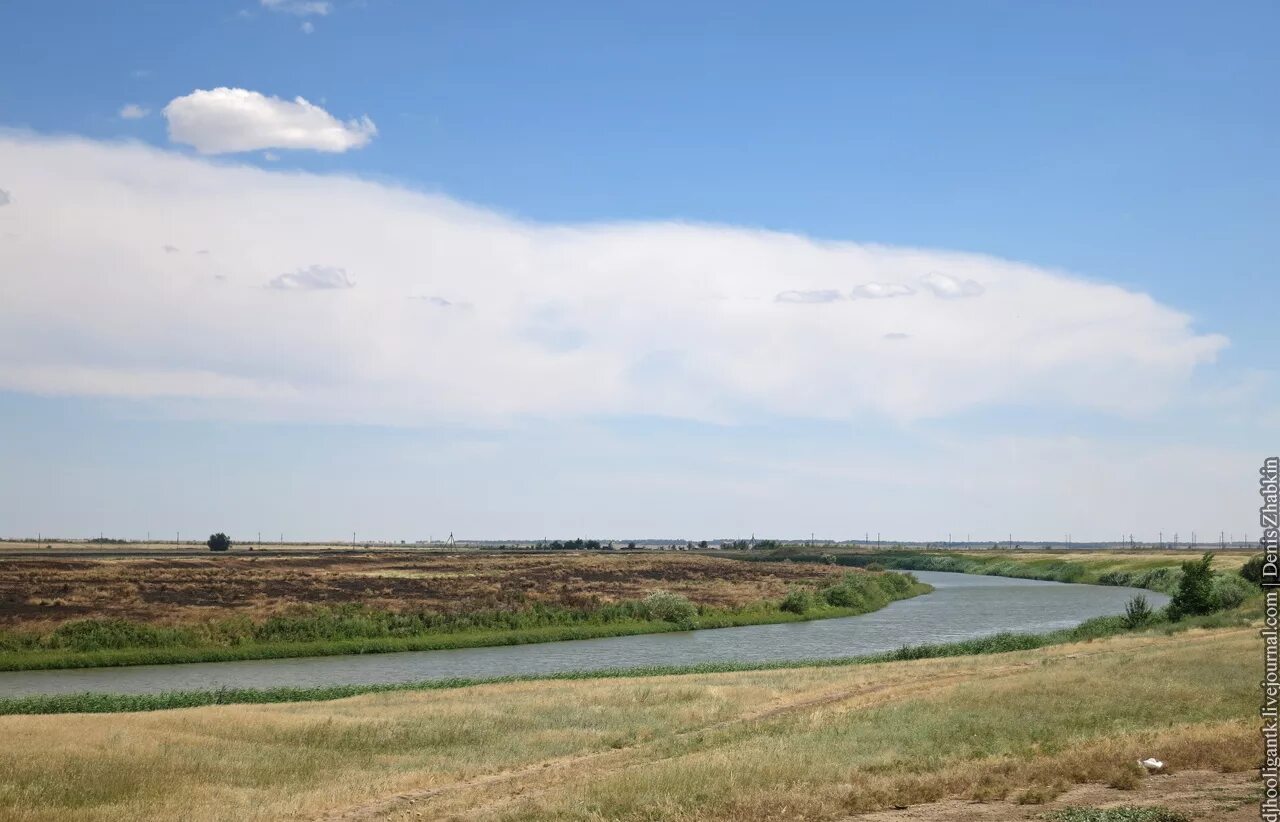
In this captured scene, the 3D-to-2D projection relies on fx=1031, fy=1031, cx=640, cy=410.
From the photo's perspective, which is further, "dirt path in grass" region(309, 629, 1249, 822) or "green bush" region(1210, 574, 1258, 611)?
"green bush" region(1210, 574, 1258, 611)

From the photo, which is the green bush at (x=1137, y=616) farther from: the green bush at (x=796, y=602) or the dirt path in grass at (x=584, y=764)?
the green bush at (x=796, y=602)

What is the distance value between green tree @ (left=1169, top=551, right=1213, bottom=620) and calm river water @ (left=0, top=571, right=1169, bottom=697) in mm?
10939

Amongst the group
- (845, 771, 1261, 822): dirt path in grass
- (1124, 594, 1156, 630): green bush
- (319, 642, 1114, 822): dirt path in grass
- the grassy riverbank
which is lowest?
the grassy riverbank

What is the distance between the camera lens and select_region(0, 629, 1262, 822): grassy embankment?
18859mm

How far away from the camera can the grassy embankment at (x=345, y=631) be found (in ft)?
181

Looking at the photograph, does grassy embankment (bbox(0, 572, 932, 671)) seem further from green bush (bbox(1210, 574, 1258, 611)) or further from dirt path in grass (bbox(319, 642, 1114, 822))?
dirt path in grass (bbox(319, 642, 1114, 822))

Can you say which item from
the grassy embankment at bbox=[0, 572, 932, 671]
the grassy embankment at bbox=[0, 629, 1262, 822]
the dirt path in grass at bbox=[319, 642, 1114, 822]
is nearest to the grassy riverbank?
the grassy embankment at bbox=[0, 629, 1262, 822]

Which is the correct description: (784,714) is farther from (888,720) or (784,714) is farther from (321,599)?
(321,599)

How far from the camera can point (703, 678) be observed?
41875 millimetres

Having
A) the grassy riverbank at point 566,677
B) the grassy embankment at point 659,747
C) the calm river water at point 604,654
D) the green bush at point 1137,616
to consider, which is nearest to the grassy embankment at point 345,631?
the calm river water at point 604,654

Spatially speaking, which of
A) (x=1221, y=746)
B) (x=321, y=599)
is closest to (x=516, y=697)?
(x=1221, y=746)

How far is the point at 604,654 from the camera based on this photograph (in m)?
61.1

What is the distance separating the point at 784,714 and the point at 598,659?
29287 millimetres

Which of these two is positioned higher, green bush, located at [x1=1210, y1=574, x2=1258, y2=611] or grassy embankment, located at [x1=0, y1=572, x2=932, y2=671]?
green bush, located at [x1=1210, y1=574, x2=1258, y2=611]
